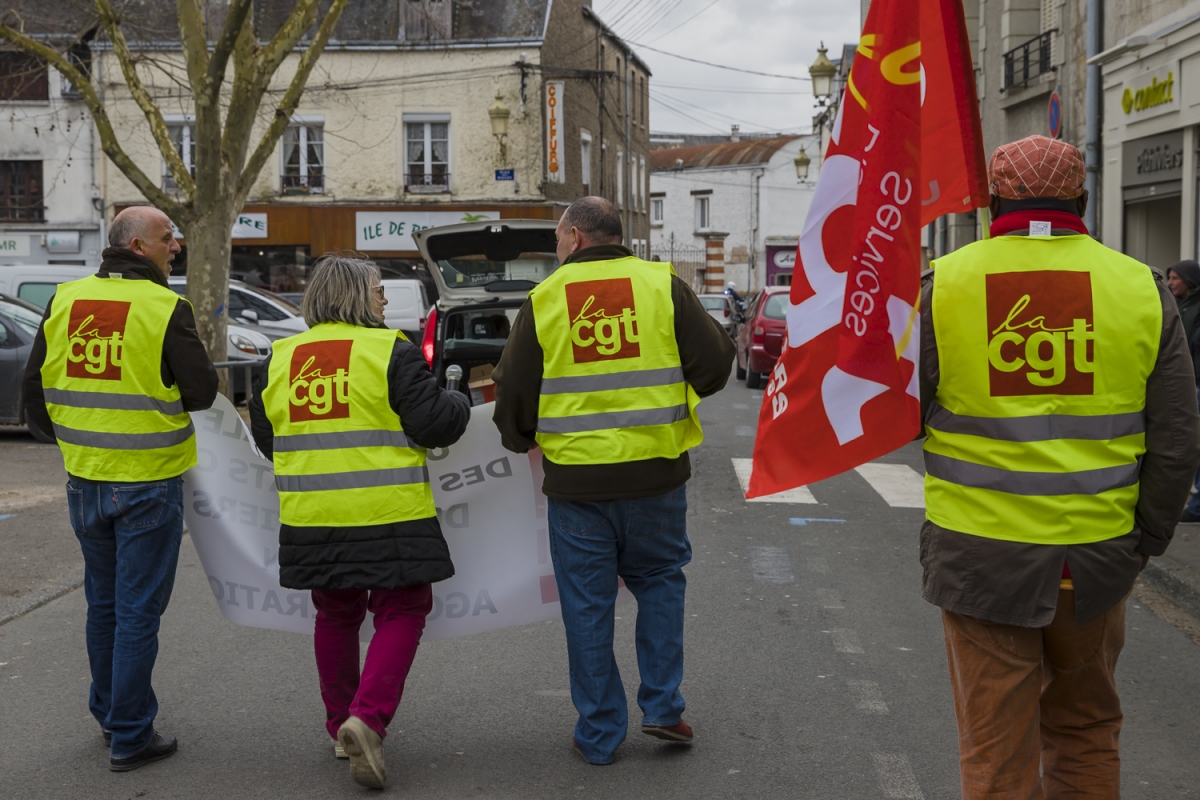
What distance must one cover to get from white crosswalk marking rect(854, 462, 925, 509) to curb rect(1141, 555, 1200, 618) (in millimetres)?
2112

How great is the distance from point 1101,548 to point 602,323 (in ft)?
5.89

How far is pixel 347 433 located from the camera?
4.19 meters

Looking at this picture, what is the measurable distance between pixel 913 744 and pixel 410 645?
183 cm

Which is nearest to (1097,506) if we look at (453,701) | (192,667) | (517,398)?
(517,398)

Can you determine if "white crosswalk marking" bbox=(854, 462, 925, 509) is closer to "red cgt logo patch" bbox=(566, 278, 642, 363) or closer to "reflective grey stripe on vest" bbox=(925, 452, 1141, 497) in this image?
"red cgt logo patch" bbox=(566, 278, 642, 363)

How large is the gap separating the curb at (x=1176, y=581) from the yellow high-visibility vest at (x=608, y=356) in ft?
12.5

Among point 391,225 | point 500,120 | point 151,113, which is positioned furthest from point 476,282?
point 391,225

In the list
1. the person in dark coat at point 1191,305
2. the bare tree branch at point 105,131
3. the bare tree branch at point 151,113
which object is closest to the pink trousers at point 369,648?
the person in dark coat at point 1191,305

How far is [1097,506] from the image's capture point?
3.08 metres

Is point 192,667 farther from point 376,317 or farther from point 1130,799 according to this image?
point 1130,799

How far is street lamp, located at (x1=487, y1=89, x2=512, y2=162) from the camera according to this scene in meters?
31.0

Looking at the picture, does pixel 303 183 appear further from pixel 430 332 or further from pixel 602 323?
pixel 602 323

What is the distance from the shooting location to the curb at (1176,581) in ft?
22.8

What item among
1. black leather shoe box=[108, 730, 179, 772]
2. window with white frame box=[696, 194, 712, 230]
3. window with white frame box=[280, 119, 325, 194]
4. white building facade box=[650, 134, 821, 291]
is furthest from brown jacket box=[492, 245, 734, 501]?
window with white frame box=[696, 194, 712, 230]
